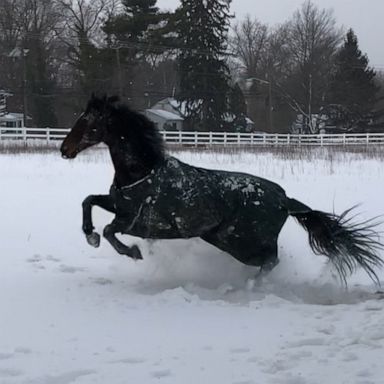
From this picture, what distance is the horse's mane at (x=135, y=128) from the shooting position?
5.43 metres

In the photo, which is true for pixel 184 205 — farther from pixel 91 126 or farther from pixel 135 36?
pixel 135 36

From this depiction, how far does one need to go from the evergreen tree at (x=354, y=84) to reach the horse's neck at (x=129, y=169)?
53514 mm

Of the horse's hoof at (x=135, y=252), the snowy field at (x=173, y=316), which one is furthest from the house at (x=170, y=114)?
the horse's hoof at (x=135, y=252)

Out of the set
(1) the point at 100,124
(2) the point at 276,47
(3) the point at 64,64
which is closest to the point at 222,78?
(3) the point at 64,64

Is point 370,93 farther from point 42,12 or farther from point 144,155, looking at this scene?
point 144,155

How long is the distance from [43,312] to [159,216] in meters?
1.28

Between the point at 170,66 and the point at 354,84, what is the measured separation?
667 inches

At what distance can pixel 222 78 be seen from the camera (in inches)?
1885

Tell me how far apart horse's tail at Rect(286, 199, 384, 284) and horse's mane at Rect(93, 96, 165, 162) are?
1.30 metres

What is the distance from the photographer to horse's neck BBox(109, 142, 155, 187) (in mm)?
5305

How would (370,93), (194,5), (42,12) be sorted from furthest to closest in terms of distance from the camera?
(370,93) < (42,12) < (194,5)

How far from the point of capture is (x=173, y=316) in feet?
14.5

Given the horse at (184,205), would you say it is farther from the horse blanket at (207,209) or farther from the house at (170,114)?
the house at (170,114)

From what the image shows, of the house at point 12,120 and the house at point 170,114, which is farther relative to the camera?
the house at point 170,114
